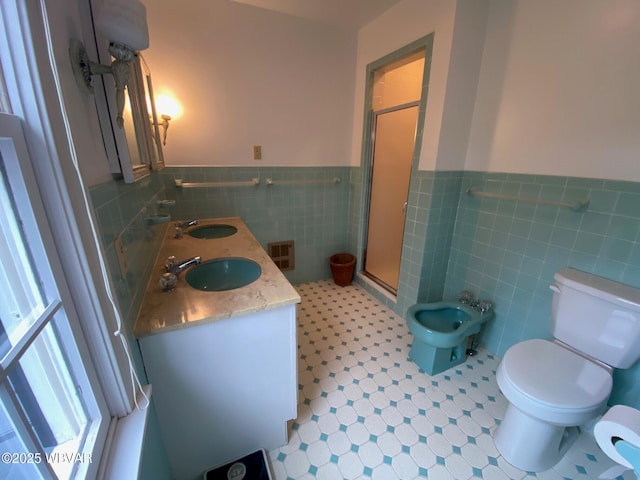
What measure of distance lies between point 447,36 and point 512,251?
54.3 inches

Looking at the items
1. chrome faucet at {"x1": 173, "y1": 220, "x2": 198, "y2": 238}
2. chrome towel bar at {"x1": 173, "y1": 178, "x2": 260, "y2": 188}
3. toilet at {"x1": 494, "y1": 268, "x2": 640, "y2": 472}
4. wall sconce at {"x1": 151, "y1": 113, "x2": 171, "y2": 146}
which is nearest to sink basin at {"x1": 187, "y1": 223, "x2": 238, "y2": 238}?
chrome faucet at {"x1": 173, "y1": 220, "x2": 198, "y2": 238}

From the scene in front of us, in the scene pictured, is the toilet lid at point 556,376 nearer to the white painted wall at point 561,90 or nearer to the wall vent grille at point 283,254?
the white painted wall at point 561,90

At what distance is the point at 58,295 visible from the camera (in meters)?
0.53

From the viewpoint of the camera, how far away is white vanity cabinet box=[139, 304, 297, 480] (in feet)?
2.99

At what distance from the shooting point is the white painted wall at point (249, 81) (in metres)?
1.86

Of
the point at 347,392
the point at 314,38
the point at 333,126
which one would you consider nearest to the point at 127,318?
the point at 347,392

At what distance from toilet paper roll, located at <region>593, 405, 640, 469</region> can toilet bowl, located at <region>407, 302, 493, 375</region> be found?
0.82 m

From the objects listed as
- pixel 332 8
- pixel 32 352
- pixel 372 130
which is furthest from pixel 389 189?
pixel 32 352

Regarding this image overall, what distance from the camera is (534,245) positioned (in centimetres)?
157

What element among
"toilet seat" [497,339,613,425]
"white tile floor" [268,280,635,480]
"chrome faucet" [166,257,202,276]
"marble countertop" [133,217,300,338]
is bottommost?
"white tile floor" [268,280,635,480]

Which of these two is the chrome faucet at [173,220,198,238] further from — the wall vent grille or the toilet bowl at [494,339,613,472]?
the toilet bowl at [494,339,613,472]

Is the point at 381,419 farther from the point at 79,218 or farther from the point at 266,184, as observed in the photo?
the point at 266,184

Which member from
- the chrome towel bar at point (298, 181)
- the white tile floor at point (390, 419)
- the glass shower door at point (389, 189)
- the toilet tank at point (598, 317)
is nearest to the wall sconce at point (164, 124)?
the chrome towel bar at point (298, 181)

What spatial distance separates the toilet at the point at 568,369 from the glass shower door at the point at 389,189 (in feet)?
4.06
